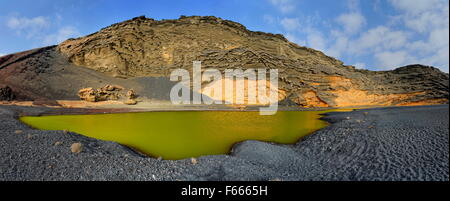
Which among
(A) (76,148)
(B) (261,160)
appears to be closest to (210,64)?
(B) (261,160)

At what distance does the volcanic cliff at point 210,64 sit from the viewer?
52.5 feet

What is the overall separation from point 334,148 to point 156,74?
15987 mm

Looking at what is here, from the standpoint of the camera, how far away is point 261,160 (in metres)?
4.11

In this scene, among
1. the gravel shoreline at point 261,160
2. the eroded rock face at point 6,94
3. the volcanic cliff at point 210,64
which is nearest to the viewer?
the gravel shoreline at point 261,160

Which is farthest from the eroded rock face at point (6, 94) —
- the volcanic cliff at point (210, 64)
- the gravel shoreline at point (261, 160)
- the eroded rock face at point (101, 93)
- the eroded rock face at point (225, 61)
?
the gravel shoreline at point (261, 160)

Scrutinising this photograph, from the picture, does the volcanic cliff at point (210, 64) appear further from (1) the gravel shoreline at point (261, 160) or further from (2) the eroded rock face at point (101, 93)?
(1) the gravel shoreline at point (261, 160)

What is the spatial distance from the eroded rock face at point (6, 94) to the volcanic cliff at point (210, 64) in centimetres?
Answer: 443

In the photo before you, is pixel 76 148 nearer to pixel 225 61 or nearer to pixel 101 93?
pixel 101 93

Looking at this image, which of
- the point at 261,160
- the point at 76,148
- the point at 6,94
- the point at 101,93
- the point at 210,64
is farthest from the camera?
the point at 210,64

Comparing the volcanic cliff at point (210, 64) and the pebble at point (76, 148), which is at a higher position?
the volcanic cliff at point (210, 64)

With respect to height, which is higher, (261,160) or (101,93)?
(101,93)

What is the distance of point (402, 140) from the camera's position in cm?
436

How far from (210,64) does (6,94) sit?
13.9 meters
